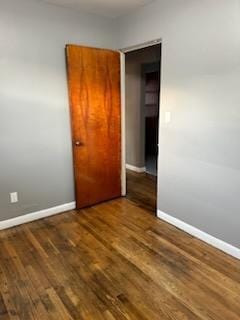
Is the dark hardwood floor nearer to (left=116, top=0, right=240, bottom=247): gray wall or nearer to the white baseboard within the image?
the white baseboard

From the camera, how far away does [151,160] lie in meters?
5.81

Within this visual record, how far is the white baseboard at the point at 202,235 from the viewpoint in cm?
231

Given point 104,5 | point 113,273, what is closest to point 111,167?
point 113,273

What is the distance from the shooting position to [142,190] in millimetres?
4008

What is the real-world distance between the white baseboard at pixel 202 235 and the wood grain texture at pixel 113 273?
0.19 ft

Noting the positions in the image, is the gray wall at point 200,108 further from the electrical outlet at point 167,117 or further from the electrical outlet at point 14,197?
the electrical outlet at point 14,197

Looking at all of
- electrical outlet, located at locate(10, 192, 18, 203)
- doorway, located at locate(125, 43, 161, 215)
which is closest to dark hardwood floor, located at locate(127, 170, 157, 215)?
doorway, located at locate(125, 43, 161, 215)

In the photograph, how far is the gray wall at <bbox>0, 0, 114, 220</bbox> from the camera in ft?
8.62

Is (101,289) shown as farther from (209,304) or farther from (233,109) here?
(233,109)

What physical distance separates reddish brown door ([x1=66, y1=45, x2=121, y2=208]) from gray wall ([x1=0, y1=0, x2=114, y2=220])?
14 centimetres

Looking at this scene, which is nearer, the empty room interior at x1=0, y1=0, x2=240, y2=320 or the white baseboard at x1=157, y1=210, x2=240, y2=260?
the empty room interior at x1=0, y1=0, x2=240, y2=320

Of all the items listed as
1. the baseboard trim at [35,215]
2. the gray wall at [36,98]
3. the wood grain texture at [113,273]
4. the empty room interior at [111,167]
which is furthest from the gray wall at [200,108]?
the baseboard trim at [35,215]

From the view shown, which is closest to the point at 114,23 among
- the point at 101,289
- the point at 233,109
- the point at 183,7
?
the point at 183,7

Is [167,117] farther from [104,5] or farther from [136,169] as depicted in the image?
[136,169]
